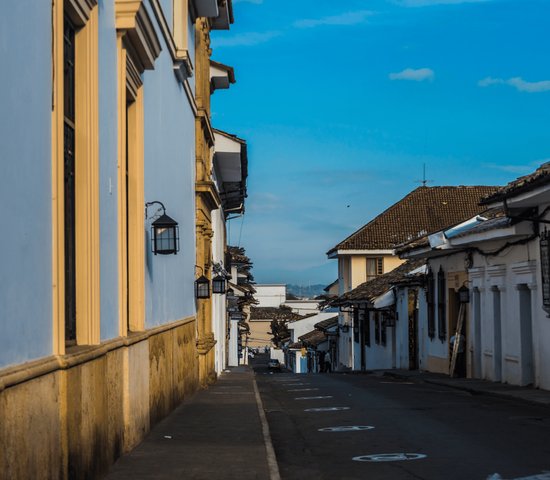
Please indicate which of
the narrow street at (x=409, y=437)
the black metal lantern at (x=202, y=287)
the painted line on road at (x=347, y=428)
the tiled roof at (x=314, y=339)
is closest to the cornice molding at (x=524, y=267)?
the narrow street at (x=409, y=437)

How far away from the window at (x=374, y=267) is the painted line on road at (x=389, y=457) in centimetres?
4389

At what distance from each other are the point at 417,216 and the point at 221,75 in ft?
91.9

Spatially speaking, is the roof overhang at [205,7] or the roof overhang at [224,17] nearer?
the roof overhang at [205,7]

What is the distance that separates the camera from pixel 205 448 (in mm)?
11266

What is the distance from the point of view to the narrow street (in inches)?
391

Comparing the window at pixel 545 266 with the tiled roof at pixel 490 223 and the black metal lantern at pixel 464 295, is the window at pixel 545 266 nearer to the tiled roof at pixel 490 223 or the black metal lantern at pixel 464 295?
the tiled roof at pixel 490 223

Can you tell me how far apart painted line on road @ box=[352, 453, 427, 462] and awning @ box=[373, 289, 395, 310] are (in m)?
28.7

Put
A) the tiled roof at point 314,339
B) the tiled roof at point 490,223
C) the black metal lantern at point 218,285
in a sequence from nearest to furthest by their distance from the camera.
Answer: the tiled roof at point 490,223, the black metal lantern at point 218,285, the tiled roof at point 314,339

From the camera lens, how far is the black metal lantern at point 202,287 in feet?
70.1

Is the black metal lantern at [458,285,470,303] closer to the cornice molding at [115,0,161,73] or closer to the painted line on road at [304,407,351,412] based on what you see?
the painted line on road at [304,407,351,412]

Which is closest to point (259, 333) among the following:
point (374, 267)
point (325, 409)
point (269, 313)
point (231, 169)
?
point (269, 313)

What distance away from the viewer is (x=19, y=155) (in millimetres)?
5969

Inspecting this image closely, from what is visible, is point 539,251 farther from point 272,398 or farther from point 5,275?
point 5,275

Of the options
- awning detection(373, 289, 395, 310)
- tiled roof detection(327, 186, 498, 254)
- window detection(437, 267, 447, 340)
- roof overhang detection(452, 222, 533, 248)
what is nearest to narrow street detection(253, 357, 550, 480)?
roof overhang detection(452, 222, 533, 248)
